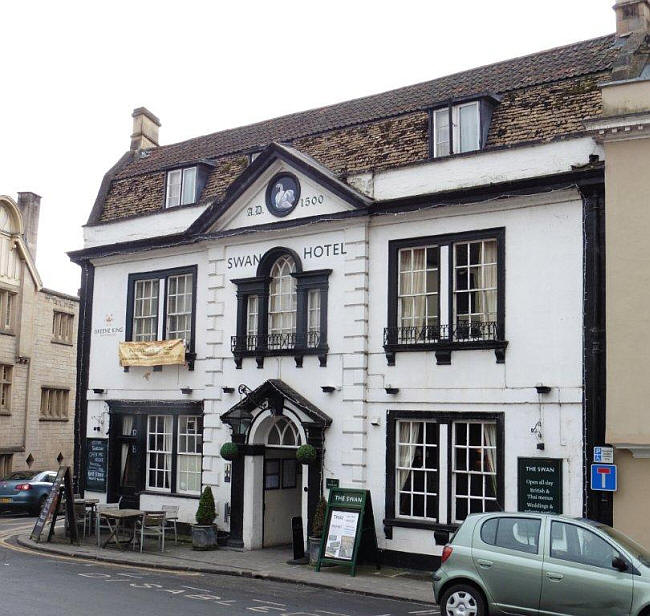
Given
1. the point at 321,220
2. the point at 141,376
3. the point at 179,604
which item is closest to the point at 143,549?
the point at 141,376

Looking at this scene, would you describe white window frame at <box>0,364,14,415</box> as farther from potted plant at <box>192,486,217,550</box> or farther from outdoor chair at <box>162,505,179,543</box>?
potted plant at <box>192,486,217,550</box>

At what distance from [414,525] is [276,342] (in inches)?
203

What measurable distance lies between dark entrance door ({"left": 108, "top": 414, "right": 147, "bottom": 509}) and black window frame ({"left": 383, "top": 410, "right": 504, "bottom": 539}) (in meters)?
7.54

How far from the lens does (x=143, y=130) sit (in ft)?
90.4

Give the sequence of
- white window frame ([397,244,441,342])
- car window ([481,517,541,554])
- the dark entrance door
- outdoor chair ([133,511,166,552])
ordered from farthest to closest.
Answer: the dark entrance door
outdoor chair ([133,511,166,552])
white window frame ([397,244,441,342])
car window ([481,517,541,554])

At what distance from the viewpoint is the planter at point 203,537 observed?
19578 millimetres

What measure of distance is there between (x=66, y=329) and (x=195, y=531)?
2125 centimetres

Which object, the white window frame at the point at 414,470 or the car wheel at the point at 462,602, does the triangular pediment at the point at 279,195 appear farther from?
the car wheel at the point at 462,602

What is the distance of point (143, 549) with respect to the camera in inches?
776

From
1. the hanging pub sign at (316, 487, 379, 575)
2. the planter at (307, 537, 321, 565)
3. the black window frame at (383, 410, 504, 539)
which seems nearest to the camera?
the black window frame at (383, 410, 504, 539)

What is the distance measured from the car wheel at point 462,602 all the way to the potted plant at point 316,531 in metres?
5.53

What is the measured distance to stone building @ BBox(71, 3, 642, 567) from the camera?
53.2 ft

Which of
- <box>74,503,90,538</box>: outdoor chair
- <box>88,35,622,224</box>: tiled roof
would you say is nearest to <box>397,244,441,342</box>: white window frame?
<box>88,35,622,224</box>: tiled roof

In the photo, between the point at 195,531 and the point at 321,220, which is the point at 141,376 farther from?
the point at 321,220
